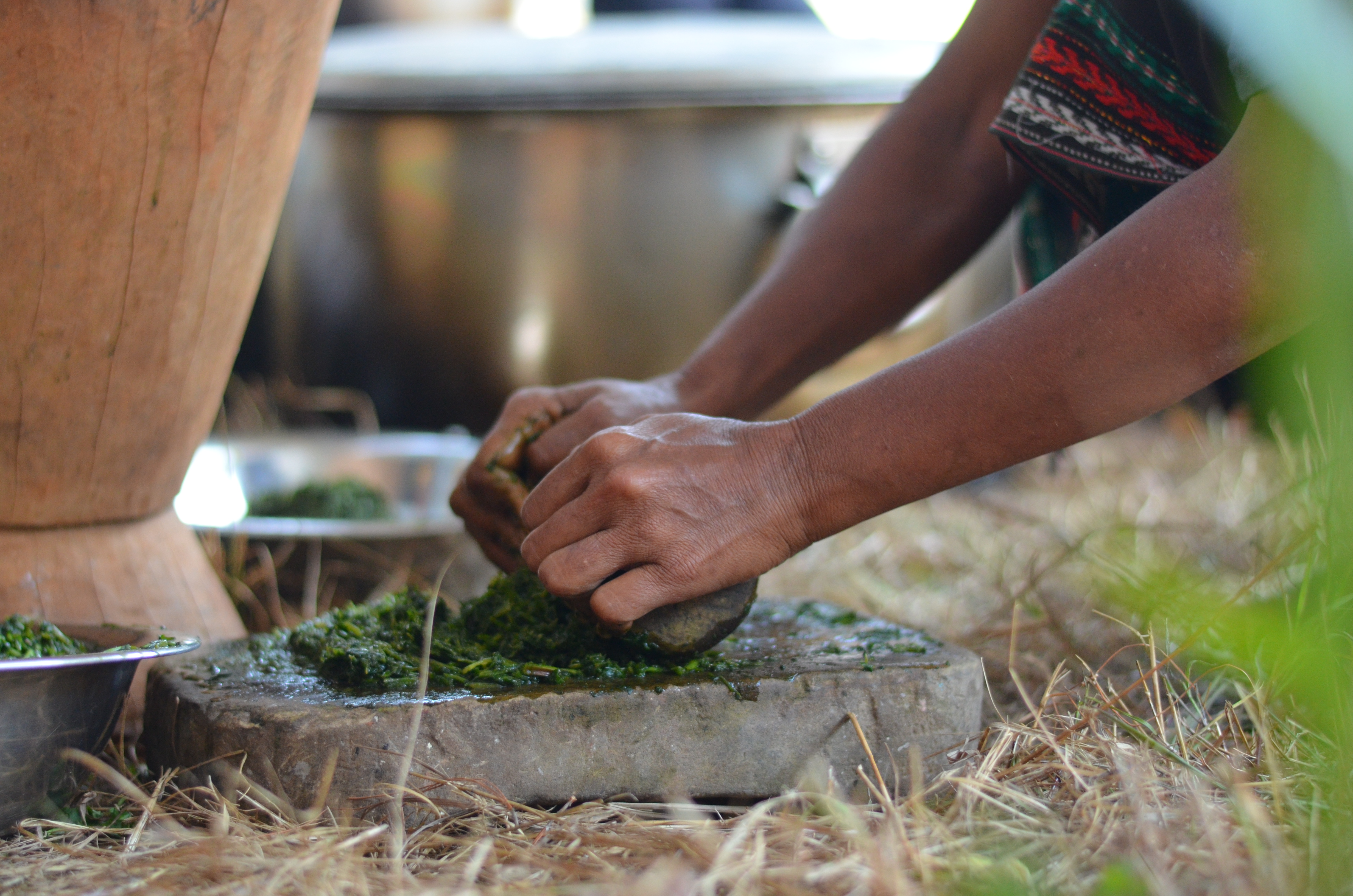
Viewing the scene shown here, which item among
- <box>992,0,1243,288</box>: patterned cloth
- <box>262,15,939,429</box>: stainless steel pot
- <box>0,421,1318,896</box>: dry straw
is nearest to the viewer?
<box>0,421,1318,896</box>: dry straw

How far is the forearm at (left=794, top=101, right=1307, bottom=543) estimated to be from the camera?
91cm

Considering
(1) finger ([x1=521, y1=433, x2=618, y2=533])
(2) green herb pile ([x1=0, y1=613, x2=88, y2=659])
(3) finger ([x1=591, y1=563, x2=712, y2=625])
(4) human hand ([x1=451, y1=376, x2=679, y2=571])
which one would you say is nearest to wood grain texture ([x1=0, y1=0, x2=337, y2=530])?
(2) green herb pile ([x1=0, y1=613, x2=88, y2=659])

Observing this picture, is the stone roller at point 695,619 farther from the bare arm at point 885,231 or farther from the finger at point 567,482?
the bare arm at point 885,231

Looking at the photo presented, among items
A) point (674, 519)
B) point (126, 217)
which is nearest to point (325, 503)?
point (126, 217)

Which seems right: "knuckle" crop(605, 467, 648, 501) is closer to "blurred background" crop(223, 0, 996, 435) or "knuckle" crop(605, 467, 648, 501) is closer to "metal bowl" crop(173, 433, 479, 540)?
"metal bowl" crop(173, 433, 479, 540)

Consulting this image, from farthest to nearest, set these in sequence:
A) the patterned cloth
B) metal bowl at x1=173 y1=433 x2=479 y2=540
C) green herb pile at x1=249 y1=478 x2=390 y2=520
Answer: metal bowl at x1=173 y1=433 x2=479 y2=540 < green herb pile at x1=249 y1=478 x2=390 y2=520 < the patterned cloth

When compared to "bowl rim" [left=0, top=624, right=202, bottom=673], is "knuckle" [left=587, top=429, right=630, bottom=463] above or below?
above

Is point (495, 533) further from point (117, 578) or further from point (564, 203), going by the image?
point (564, 203)

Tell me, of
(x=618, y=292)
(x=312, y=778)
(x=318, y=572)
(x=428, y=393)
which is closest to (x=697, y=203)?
(x=618, y=292)

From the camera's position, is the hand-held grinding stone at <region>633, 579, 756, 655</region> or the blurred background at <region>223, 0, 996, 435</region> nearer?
the hand-held grinding stone at <region>633, 579, 756, 655</region>

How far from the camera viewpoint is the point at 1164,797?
93 centimetres

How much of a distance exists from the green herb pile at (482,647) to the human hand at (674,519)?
0.08 metres

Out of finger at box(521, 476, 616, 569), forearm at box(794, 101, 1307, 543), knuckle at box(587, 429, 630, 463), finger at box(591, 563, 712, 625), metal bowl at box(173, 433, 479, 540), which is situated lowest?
metal bowl at box(173, 433, 479, 540)

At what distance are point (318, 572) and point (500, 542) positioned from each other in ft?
1.72
